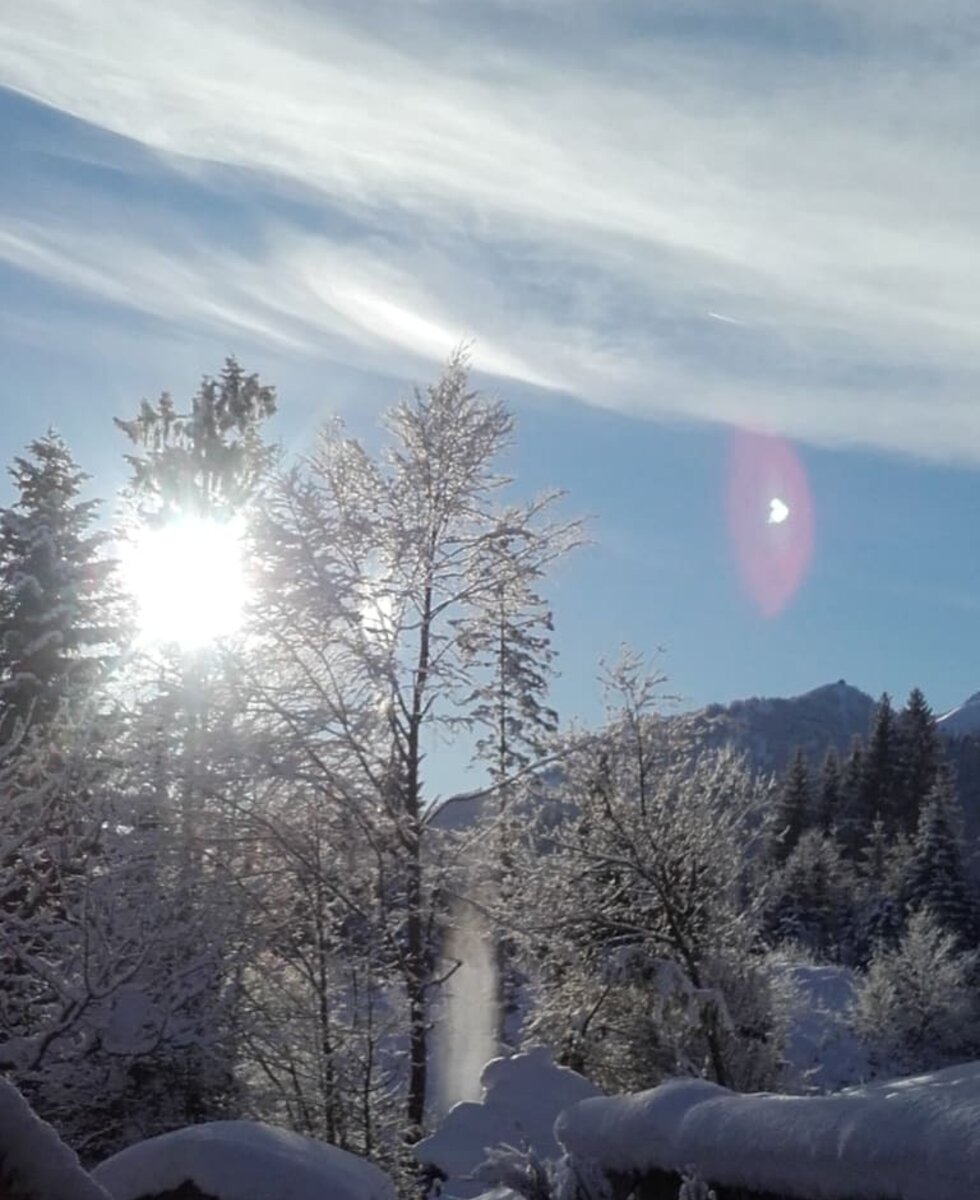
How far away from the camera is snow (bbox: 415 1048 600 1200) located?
37.0ft

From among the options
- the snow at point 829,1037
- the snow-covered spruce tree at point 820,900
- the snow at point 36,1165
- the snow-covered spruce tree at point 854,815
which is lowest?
the snow at point 829,1037

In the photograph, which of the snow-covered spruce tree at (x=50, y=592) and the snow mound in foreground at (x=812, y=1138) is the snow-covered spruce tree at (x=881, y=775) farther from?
the snow mound in foreground at (x=812, y=1138)

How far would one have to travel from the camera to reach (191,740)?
Result: 1241 cm

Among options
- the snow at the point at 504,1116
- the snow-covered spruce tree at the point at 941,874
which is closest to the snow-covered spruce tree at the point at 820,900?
the snow-covered spruce tree at the point at 941,874

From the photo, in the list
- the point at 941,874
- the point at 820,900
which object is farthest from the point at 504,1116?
the point at 820,900

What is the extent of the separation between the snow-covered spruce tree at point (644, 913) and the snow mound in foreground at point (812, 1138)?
8.26 m

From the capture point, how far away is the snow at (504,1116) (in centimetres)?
1129

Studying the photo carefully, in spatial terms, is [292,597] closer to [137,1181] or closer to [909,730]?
[137,1181]

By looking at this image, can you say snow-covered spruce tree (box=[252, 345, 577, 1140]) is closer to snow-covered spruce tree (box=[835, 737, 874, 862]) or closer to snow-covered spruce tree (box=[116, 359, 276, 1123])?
snow-covered spruce tree (box=[116, 359, 276, 1123])

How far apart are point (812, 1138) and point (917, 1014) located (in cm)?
3212

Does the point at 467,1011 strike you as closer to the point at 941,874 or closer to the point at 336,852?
the point at 336,852

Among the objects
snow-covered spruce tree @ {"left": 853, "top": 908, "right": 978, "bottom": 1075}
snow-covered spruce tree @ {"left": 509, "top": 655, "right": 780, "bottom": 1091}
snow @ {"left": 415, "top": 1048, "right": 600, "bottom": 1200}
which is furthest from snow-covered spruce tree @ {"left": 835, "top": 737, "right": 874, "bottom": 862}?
snow @ {"left": 415, "top": 1048, "right": 600, "bottom": 1200}

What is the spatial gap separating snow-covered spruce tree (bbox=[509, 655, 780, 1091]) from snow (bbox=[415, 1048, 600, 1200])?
265cm

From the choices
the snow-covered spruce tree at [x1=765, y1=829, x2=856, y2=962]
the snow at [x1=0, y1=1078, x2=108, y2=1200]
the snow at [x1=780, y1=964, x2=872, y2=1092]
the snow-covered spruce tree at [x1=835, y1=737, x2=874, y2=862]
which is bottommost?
the snow at [x1=780, y1=964, x2=872, y2=1092]
